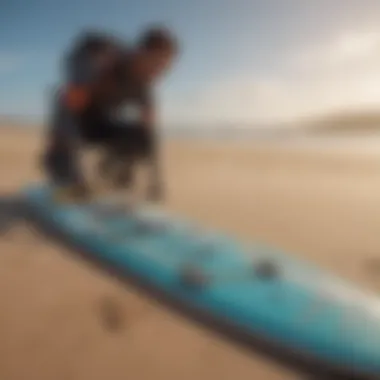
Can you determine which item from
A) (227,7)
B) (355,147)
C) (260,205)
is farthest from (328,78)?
(355,147)

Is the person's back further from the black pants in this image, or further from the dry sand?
the dry sand

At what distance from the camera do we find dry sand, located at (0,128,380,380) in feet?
2.89

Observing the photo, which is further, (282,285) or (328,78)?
(328,78)

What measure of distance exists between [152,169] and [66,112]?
1.02ft

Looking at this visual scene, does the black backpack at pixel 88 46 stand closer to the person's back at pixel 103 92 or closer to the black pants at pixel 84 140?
the person's back at pixel 103 92

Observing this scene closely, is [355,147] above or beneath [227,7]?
beneath

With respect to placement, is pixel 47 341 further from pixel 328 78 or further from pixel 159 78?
pixel 328 78

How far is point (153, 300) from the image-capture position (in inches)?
42.5

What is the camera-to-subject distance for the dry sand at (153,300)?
2.89 ft

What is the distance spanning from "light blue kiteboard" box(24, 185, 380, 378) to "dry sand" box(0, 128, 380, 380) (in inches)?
2.1

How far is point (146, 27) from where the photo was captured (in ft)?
3.81

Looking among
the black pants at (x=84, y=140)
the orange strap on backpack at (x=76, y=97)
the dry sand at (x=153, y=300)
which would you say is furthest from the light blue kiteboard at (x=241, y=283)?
the orange strap on backpack at (x=76, y=97)

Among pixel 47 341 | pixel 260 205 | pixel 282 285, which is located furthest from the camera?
pixel 260 205

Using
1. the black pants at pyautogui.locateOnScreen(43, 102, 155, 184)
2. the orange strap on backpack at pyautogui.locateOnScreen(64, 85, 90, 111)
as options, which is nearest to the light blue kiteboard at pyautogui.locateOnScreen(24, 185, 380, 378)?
the black pants at pyautogui.locateOnScreen(43, 102, 155, 184)
